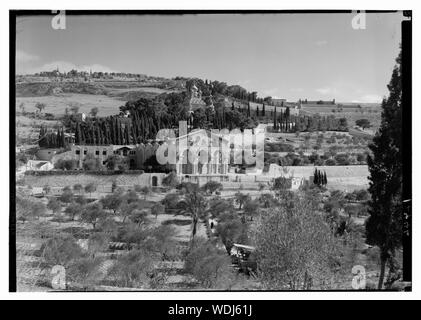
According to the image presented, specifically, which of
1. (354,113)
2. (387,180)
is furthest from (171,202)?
(387,180)

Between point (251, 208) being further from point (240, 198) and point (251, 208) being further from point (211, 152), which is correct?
point (211, 152)

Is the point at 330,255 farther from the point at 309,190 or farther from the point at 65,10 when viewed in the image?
the point at 65,10

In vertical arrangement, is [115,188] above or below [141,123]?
below

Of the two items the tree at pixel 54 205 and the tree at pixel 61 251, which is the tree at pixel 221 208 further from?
the tree at pixel 54 205

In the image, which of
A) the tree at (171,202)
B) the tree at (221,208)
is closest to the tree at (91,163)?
the tree at (171,202)
